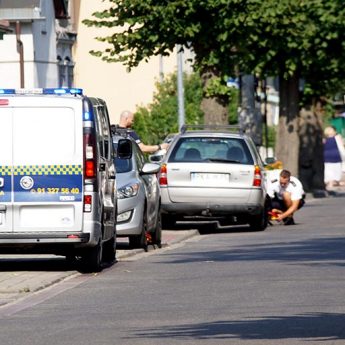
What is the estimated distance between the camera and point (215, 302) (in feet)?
44.3

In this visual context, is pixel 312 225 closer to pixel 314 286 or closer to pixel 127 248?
pixel 127 248

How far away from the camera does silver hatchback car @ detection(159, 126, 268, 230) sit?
86.7ft

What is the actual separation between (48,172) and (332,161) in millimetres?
34378

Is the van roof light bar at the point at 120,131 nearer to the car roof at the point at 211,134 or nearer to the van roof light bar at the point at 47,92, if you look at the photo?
the car roof at the point at 211,134

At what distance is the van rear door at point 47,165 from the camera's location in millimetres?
16797

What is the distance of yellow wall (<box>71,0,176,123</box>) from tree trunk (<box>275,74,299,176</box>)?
22280mm

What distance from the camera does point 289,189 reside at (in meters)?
29.6

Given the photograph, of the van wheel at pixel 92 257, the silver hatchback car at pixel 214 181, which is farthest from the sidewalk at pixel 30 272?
the silver hatchback car at pixel 214 181

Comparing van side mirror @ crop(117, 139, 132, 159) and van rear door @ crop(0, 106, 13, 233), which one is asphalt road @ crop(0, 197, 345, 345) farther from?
van side mirror @ crop(117, 139, 132, 159)

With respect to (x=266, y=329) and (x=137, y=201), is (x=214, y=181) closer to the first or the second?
(x=137, y=201)

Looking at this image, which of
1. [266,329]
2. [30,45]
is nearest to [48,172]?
[266,329]

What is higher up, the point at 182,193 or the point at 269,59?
the point at 269,59

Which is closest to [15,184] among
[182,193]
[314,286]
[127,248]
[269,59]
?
[314,286]

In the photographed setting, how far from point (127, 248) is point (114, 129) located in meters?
1.64
